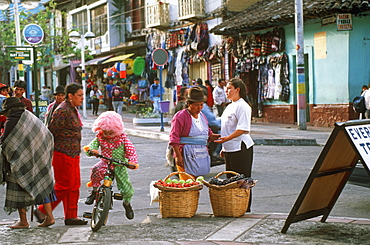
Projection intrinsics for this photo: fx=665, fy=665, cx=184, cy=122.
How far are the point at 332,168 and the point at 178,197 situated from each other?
179cm

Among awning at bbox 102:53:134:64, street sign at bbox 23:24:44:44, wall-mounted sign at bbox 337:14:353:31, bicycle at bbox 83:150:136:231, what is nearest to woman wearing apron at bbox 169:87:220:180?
bicycle at bbox 83:150:136:231

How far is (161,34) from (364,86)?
15.9 m

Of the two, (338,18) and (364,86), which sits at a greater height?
(338,18)

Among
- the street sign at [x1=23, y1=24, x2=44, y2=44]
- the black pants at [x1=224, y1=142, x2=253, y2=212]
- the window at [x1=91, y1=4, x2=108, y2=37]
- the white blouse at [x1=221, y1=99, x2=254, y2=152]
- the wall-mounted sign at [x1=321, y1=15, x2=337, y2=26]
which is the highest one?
the window at [x1=91, y1=4, x2=108, y2=37]

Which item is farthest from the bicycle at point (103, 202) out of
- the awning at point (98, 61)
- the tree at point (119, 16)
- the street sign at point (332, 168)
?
the awning at point (98, 61)

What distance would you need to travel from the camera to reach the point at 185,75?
3234cm

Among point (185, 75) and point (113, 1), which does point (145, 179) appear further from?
point (113, 1)

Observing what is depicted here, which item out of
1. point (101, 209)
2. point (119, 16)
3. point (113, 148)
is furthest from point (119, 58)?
point (101, 209)

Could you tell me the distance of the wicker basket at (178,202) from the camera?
7.24 metres

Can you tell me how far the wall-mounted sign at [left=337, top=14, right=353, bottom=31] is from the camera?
21.0 meters

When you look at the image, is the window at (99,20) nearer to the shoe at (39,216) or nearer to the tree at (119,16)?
the tree at (119,16)

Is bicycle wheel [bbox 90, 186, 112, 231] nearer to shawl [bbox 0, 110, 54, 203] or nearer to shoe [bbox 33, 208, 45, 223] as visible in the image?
shawl [bbox 0, 110, 54, 203]

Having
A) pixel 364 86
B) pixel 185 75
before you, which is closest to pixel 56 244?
pixel 364 86

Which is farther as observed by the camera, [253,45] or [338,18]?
[253,45]
